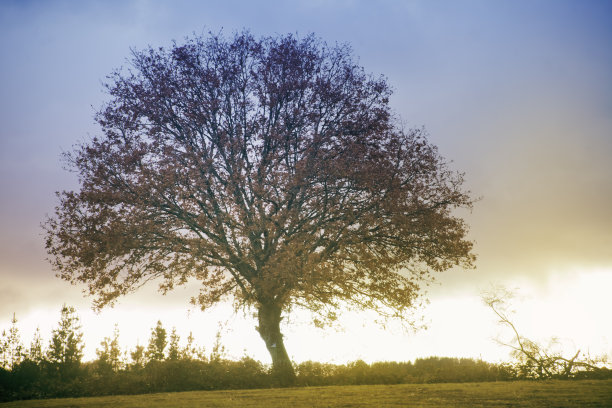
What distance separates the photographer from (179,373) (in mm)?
16047

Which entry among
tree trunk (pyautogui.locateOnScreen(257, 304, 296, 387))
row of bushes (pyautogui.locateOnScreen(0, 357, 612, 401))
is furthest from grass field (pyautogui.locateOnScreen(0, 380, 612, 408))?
tree trunk (pyautogui.locateOnScreen(257, 304, 296, 387))

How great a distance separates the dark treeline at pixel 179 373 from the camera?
1511 cm

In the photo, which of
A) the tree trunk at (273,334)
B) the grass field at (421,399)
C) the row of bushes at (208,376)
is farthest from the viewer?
the tree trunk at (273,334)

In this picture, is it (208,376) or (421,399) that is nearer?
(421,399)

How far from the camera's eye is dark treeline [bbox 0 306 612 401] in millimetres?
15109

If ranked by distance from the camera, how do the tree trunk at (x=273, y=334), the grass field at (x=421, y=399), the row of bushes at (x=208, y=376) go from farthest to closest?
1. the tree trunk at (x=273, y=334)
2. the row of bushes at (x=208, y=376)
3. the grass field at (x=421, y=399)

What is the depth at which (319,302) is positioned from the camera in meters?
19.4

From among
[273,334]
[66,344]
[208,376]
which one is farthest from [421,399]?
[66,344]

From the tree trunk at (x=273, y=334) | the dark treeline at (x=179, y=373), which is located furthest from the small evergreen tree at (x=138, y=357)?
the tree trunk at (x=273, y=334)

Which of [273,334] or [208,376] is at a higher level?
[273,334]

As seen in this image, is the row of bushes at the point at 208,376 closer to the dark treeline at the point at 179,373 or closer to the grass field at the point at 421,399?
the dark treeline at the point at 179,373

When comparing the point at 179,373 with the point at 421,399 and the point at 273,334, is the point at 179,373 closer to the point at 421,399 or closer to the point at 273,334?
the point at 273,334

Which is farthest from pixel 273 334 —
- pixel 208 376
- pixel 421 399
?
pixel 421 399

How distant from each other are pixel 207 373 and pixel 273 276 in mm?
4471
